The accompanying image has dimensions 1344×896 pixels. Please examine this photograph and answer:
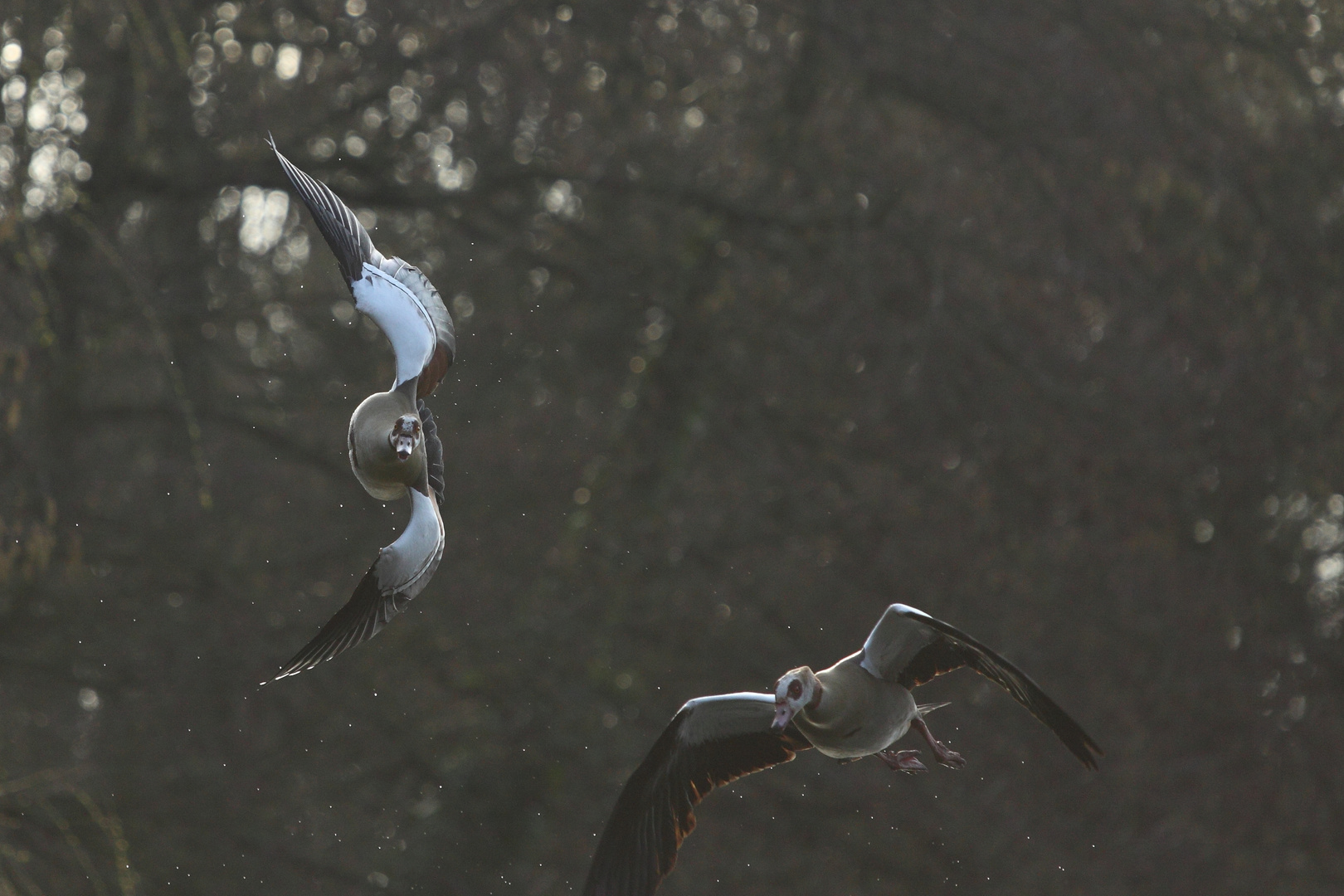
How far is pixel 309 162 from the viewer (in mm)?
7578

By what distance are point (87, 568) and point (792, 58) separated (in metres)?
4.40

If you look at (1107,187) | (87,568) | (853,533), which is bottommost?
(87,568)

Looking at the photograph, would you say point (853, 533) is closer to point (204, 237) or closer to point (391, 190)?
point (391, 190)

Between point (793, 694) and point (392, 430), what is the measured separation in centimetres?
84

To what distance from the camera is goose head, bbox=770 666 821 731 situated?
262cm

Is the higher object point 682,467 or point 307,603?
point 682,467

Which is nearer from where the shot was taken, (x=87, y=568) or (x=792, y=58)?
(x=87, y=568)

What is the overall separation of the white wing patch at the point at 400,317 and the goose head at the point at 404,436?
0.32 meters

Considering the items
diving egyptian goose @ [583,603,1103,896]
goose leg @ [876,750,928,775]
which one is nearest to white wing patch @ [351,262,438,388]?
diving egyptian goose @ [583,603,1103,896]

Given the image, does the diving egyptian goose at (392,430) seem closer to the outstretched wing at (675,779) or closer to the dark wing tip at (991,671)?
the outstretched wing at (675,779)

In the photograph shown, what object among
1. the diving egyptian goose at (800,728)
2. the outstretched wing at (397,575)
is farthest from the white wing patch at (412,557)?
the diving egyptian goose at (800,728)

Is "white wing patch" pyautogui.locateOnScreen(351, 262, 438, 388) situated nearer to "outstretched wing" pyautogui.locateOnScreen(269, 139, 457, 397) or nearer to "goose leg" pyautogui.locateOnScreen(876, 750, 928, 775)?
"outstretched wing" pyautogui.locateOnScreen(269, 139, 457, 397)

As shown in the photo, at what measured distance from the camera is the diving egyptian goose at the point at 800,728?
268 centimetres

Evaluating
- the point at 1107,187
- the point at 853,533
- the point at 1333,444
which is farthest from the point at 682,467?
the point at 1333,444
